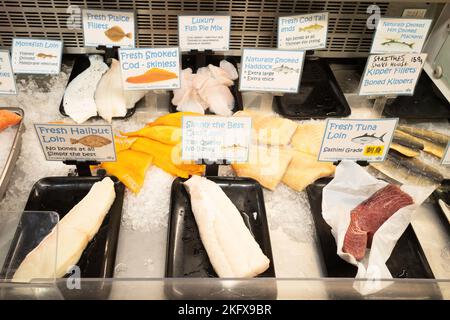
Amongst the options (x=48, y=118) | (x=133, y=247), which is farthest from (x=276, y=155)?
(x=48, y=118)

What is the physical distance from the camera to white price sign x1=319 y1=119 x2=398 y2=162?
1440 mm

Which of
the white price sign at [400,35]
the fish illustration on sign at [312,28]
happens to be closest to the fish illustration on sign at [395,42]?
the white price sign at [400,35]

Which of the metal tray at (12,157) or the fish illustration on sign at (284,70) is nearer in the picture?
the metal tray at (12,157)

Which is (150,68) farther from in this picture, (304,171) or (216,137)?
(304,171)

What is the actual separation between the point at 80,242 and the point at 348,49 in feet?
5.10

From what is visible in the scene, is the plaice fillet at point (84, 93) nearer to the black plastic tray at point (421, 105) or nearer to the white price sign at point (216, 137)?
the white price sign at point (216, 137)

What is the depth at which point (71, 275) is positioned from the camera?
4.12ft

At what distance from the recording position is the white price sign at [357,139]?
1440 millimetres

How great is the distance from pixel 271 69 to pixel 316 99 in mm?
374

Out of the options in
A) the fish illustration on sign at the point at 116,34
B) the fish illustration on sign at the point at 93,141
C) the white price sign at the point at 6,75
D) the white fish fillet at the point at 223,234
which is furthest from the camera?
the fish illustration on sign at the point at 116,34

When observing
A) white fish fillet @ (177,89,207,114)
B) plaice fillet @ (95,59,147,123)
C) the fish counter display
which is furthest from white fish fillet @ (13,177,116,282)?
white fish fillet @ (177,89,207,114)

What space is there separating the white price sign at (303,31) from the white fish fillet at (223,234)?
0.76m

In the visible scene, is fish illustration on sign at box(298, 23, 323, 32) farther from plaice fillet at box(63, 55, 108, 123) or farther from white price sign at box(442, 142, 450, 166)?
plaice fillet at box(63, 55, 108, 123)

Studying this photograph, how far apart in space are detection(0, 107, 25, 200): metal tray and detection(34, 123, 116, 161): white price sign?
0.63 ft
